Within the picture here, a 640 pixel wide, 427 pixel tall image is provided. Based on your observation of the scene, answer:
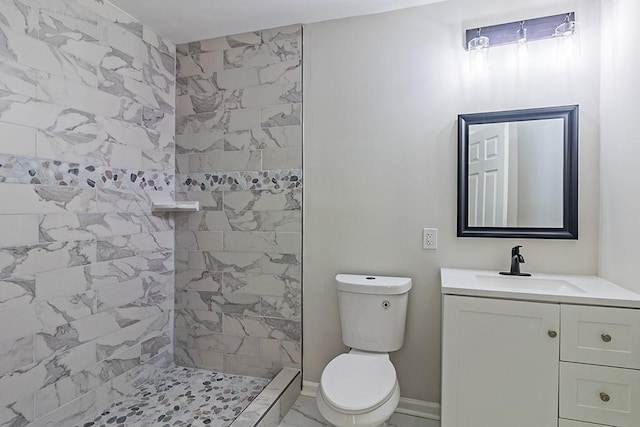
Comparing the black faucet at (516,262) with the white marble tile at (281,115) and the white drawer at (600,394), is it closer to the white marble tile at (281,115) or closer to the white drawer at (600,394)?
the white drawer at (600,394)

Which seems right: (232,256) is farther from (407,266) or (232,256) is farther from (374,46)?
(374,46)

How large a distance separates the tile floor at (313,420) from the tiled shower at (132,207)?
30 cm

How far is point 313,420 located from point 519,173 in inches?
69.4

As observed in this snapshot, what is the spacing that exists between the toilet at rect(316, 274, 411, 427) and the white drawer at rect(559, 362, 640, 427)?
68 centimetres

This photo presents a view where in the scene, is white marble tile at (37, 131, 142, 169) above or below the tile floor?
above

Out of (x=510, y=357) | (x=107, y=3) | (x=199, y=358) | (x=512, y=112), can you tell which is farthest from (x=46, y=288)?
(x=512, y=112)

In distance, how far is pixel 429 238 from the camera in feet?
6.66

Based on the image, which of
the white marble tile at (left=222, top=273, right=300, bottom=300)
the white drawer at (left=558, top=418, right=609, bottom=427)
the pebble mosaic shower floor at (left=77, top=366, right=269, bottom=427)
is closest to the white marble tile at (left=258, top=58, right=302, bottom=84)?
the white marble tile at (left=222, top=273, right=300, bottom=300)

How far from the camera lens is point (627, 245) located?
1524 mm

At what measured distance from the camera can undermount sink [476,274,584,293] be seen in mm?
1705

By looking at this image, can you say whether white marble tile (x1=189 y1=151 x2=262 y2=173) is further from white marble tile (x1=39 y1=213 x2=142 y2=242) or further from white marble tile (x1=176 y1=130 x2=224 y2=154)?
white marble tile (x1=39 y1=213 x2=142 y2=242)

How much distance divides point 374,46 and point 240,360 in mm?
2179

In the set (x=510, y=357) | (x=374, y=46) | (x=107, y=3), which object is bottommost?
(x=510, y=357)

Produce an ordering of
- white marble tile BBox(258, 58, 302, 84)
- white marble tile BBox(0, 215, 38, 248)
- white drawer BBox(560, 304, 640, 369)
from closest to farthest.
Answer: white drawer BBox(560, 304, 640, 369) → white marble tile BBox(0, 215, 38, 248) → white marble tile BBox(258, 58, 302, 84)
